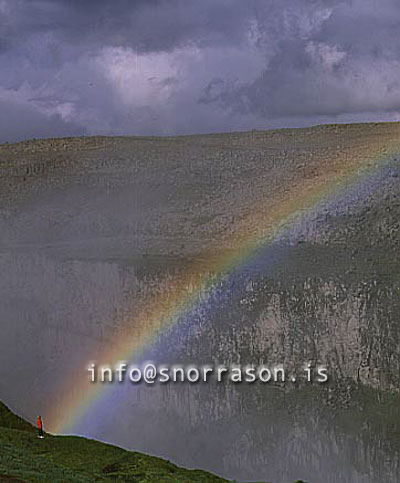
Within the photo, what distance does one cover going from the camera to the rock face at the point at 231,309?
24.5 metres

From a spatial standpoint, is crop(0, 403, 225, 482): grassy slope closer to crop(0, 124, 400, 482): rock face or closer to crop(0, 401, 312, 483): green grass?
crop(0, 401, 312, 483): green grass

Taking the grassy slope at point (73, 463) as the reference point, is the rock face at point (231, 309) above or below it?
above

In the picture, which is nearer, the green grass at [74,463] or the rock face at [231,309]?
the green grass at [74,463]

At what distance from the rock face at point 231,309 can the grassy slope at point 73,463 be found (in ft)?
20.3

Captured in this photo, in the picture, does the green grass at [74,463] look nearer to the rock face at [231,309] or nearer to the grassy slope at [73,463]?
the grassy slope at [73,463]

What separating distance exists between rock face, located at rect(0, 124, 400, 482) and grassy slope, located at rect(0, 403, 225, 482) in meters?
6.19

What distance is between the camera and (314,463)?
23516 millimetres

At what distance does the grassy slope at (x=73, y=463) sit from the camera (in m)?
15.1

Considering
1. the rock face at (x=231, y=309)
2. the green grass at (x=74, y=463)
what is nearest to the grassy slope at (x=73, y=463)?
the green grass at (x=74, y=463)

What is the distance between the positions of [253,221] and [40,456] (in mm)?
26050

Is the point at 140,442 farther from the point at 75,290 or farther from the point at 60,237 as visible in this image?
the point at 60,237

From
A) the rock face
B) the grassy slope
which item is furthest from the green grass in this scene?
the rock face

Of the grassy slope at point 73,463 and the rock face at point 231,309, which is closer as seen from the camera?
the grassy slope at point 73,463

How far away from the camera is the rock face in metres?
24.5
